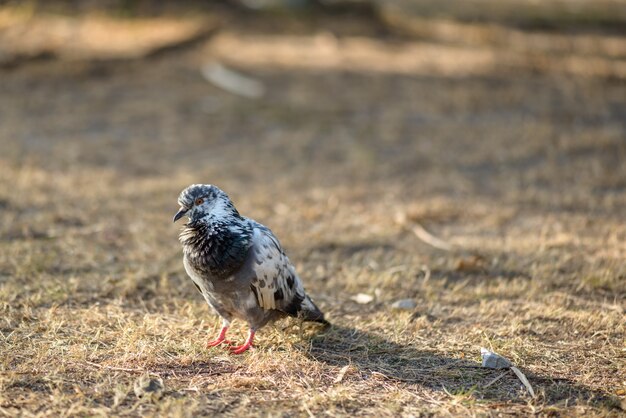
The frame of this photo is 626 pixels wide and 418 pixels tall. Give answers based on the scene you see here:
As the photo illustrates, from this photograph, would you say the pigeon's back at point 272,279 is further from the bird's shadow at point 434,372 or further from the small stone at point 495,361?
the small stone at point 495,361

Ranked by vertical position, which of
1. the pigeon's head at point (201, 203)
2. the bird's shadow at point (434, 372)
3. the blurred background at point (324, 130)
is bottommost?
the blurred background at point (324, 130)

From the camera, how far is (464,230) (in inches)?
267

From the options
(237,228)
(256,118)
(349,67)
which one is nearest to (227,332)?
(237,228)

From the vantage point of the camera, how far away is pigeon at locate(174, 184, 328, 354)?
13.6 feet

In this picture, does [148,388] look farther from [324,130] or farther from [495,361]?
[324,130]

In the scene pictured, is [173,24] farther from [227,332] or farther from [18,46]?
[227,332]

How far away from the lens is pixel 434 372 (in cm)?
409

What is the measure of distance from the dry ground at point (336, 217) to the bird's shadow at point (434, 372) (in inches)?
0.6

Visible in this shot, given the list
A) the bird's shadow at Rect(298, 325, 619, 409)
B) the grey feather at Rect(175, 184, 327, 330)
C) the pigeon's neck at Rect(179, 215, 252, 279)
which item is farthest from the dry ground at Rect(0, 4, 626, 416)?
the pigeon's neck at Rect(179, 215, 252, 279)

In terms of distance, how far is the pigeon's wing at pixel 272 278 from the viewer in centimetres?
419

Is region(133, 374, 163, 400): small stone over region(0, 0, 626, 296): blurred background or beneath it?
over

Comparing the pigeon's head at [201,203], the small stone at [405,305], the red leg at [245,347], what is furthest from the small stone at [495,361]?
the pigeon's head at [201,203]

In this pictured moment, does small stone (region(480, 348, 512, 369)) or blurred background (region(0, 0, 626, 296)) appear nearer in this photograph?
small stone (region(480, 348, 512, 369))

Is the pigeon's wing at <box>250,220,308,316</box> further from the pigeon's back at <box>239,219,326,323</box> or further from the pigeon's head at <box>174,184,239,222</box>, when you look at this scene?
the pigeon's head at <box>174,184,239,222</box>
